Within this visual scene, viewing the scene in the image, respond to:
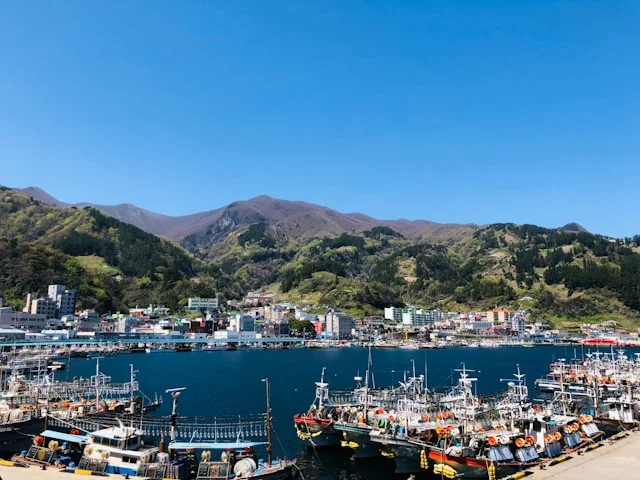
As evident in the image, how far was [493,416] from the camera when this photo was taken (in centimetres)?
4556

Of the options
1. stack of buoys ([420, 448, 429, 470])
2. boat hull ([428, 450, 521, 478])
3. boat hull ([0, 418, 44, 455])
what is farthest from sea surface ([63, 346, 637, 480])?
boat hull ([0, 418, 44, 455])

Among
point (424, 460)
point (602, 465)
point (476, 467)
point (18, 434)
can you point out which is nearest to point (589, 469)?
point (602, 465)

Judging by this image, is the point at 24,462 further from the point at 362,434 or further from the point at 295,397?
the point at 295,397

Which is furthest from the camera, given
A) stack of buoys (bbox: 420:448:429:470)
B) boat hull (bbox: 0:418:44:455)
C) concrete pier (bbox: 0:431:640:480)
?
boat hull (bbox: 0:418:44:455)

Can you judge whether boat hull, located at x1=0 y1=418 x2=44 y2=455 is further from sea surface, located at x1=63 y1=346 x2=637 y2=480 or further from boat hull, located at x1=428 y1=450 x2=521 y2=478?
boat hull, located at x1=428 y1=450 x2=521 y2=478

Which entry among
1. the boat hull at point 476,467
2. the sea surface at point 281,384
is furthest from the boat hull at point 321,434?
the boat hull at point 476,467

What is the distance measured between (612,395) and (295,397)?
4270 centimetres

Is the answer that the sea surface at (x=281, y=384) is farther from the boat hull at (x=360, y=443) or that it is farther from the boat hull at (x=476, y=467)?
the boat hull at (x=476, y=467)

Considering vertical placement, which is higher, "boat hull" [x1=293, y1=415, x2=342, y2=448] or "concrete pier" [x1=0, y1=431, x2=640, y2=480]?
"concrete pier" [x1=0, y1=431, x2=640, y2=480]

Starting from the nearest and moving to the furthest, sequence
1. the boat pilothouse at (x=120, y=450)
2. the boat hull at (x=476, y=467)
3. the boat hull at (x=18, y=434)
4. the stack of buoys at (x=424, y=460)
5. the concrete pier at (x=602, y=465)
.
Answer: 1. the concrete pier at (x=602, y=465)
2. the boat pilothouse at (x=120, y=450)
3. the boat hull at (x=476, y=467)
4. the stack of buoys at (x=424, y=460)
5. the boat hull at (x=18, y=434)

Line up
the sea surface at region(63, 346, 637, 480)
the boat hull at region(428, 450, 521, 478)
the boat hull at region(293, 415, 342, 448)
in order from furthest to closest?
1. the boat hull at region(293, 415, 342, 448)
2. the sea surface at region(63, 346, 637, 480)
3. the boat hull at region(428, 450, 521, 478)

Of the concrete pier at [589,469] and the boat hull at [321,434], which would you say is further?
the boat hull at [321,434]

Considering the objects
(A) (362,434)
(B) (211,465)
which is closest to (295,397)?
(A) (362,434)

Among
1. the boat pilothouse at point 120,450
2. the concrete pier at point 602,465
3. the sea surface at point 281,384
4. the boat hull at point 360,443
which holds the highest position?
the boat pilothouse at point 120,450
